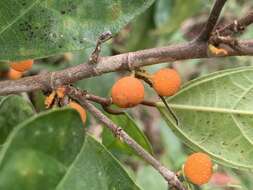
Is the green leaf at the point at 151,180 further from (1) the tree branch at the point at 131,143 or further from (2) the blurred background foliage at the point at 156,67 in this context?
(1) the tree branch at the point at 131,143

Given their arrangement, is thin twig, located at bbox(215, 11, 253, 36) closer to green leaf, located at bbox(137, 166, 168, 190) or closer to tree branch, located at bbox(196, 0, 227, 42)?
tree branch, located at bbox(196, 0, 227, 42)

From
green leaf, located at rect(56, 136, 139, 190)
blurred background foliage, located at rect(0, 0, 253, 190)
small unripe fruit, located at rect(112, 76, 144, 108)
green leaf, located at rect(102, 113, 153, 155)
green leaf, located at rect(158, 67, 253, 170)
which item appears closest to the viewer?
green leaf, located at rect(56, 136, 139, 190)

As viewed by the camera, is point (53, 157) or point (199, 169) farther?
point (199, 169)

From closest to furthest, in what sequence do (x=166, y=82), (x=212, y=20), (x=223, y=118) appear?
(x=212, y=20) → (x=166, y=82) → (x=223, y=118)

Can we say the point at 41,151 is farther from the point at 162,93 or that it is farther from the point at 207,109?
the point at 207,109

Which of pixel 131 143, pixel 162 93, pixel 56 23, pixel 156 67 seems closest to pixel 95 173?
pixel 131 143

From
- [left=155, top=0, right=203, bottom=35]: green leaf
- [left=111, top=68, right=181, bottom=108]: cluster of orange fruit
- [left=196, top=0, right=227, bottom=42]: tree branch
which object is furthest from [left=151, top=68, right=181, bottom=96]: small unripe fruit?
[left=155, top=0, right=203, bottom=35]: green leaf
